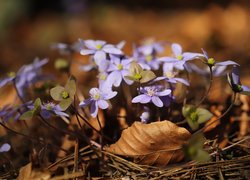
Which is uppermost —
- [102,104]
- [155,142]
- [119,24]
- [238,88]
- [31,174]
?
[238,88]

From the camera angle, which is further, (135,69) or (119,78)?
(119,78)

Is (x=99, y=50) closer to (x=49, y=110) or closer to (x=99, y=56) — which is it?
(x=99, y=56)

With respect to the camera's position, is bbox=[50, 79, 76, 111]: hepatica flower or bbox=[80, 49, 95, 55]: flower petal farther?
bbox=[80, 49, 95, 55]: flower petal

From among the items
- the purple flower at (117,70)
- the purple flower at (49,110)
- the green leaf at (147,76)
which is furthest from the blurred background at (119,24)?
the purple flower at (49,110)

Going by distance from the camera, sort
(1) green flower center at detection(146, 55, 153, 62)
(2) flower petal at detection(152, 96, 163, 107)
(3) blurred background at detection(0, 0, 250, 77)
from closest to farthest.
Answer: (2) flower petal at detection(152, 96, 163, 107), (1) green flower center at detection(146, 55, 153, 62), (3) blurred background at detection(0, 0, 250, 77)

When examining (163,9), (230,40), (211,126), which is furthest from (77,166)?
(163,9)

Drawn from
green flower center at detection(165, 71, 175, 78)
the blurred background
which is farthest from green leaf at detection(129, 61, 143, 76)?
the blurred background

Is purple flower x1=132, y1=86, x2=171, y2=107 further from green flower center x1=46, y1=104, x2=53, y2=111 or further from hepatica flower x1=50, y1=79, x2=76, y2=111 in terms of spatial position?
green flower center x1=46, y1=104, x2=53, y2=111

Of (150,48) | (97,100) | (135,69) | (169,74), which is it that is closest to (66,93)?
(97,100)
